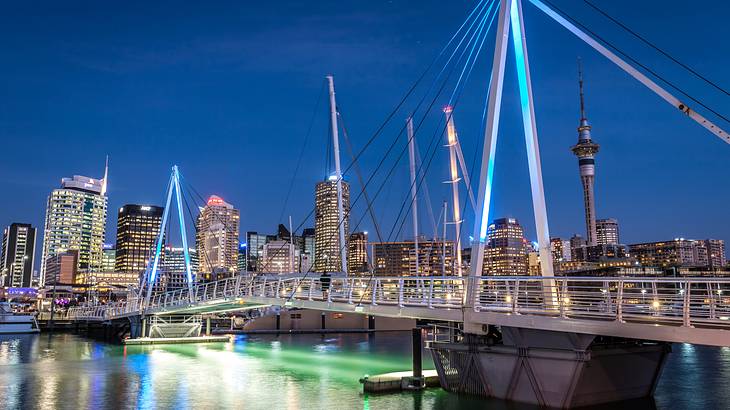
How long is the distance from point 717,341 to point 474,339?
938cm

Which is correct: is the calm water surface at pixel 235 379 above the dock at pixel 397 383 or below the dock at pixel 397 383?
below

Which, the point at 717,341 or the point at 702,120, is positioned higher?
the point at 702,120

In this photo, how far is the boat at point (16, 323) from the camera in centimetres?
8377

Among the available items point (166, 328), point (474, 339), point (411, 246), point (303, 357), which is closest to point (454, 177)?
point (303, 357)

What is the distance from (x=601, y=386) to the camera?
22.8 m

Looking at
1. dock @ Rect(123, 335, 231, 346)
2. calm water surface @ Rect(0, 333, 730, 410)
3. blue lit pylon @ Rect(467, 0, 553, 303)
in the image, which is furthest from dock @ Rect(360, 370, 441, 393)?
dock @ Rect(123, 335, 231, 346)

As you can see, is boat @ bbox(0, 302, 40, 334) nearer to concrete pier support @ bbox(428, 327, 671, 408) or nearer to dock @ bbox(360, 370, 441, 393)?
dock @ bbox(360, 370, 441, 393)

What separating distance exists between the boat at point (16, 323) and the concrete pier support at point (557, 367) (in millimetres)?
76224

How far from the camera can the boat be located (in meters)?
83.8

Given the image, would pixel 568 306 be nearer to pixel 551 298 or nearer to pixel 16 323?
pixel 551 298

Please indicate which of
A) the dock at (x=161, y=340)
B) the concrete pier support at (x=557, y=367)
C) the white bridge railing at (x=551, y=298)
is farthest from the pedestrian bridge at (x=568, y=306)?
the dock at (x=161, y=340)

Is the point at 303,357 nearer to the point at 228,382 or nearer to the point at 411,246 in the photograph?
the point at 228,382

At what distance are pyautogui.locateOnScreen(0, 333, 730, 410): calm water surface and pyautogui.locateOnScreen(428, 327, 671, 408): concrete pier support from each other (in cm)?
71

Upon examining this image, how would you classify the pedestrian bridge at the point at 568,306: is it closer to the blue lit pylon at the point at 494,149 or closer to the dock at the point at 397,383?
the blue lit pylon at the point at 494,149
